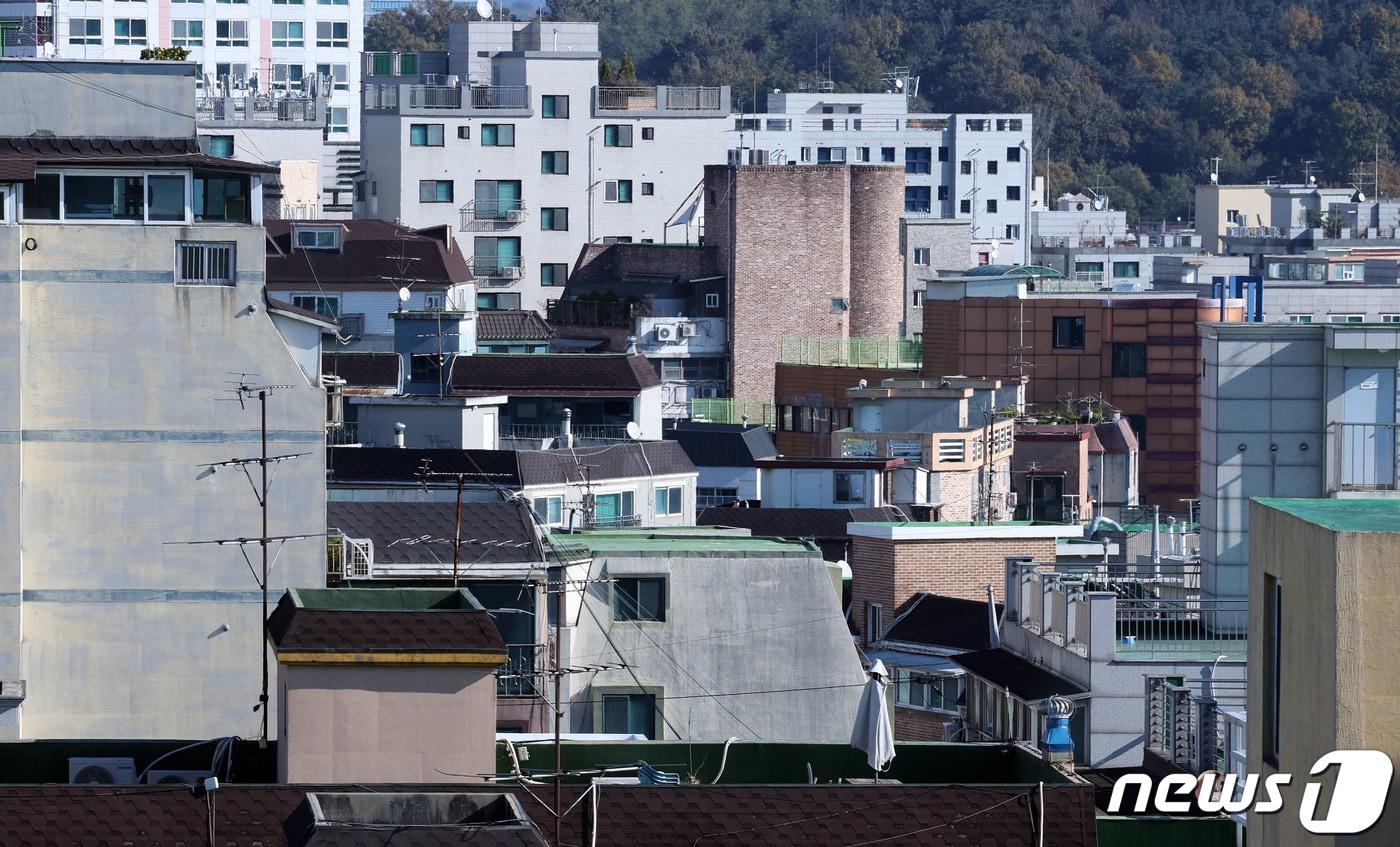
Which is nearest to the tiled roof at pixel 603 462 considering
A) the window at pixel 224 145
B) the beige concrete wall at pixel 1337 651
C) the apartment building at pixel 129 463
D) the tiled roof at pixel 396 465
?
the tiled roof at pixel 396 465

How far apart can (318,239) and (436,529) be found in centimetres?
4208

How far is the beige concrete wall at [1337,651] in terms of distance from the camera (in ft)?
47.4

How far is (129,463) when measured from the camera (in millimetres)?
31188

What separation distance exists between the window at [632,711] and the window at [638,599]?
3.25 feet

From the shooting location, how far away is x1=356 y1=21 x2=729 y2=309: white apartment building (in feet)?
342

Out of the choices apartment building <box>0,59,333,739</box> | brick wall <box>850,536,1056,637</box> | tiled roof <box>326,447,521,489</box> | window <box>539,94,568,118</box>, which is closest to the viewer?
apartment building <box>0,59,333,739</box>

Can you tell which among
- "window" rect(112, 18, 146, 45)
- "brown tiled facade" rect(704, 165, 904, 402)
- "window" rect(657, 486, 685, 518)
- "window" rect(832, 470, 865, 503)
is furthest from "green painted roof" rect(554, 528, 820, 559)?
"window" rect(112, 18, 146, 45)

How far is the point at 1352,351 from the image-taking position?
32.4 meters

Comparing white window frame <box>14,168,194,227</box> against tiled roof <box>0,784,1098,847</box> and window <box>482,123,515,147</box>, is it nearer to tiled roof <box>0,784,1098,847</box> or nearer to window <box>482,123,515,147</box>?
tiled roof <box>0,784,1098,847</box>

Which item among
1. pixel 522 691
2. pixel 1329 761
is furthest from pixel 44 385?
pixel 1329 761

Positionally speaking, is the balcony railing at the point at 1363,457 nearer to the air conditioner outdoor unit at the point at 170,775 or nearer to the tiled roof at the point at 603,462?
the air conditioner outdoor unit at the point at 170,775

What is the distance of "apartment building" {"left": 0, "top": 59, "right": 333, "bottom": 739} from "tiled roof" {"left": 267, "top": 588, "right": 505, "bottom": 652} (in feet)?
33.1

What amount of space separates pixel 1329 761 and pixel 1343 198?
447 ft

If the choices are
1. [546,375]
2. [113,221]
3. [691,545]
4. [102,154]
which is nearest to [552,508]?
[546,375]
